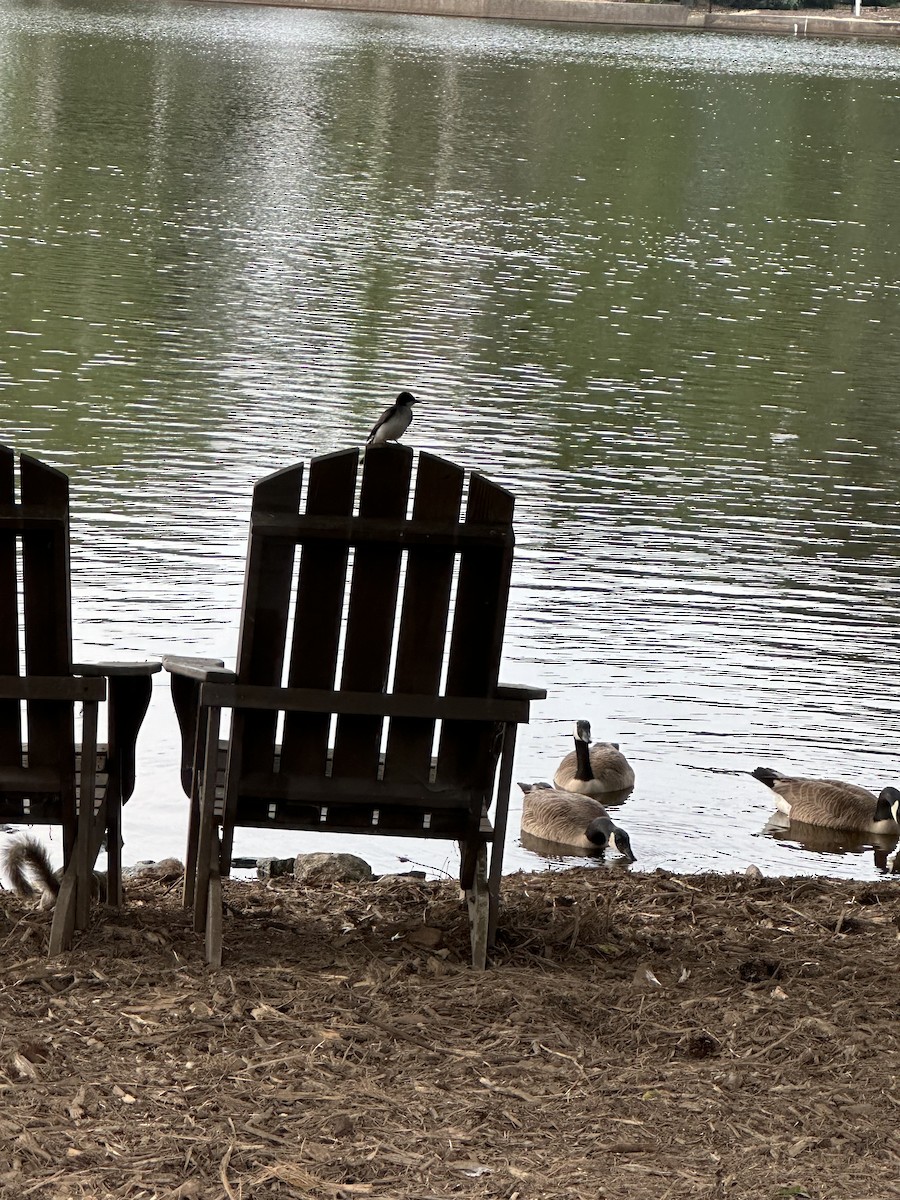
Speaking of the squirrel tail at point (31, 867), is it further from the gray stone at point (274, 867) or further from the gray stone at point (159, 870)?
the gray stone at point (274, 867)

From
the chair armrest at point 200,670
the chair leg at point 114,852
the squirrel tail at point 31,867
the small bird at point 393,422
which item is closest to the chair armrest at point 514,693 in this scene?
the chair armrest at point 200,670

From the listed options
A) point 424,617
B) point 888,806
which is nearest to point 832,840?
→ point 888,806

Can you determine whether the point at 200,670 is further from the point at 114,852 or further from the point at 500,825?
the point at 500,825

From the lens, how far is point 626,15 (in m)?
96.0

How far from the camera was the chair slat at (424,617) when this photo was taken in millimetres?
4766

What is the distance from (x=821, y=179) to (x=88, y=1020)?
38.3 m

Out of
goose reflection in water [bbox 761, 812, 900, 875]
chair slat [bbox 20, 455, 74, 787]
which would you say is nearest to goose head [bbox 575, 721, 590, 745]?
goose reflection in water [bbox 761, 812, 900, 875]

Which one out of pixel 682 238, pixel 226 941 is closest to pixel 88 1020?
pixel 226 941

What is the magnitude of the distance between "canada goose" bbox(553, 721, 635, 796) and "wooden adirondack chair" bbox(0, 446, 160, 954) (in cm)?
344

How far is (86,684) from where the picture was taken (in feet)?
15.9

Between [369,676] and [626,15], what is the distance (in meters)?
98.1

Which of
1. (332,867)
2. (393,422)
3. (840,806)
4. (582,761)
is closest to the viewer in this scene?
(332,867)

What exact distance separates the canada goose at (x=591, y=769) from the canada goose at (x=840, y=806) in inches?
32.4

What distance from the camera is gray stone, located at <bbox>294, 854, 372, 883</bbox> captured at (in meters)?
6.72
